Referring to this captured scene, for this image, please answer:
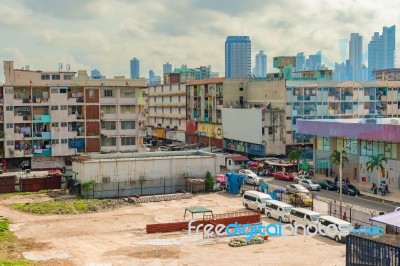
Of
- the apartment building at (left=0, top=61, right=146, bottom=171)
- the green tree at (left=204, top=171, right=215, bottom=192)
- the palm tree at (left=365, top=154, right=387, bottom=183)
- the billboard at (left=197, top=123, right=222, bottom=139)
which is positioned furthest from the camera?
the billboard at (left=197, top=123, right=222, bottom=139)

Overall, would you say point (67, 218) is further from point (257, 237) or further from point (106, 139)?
point (106, 139)

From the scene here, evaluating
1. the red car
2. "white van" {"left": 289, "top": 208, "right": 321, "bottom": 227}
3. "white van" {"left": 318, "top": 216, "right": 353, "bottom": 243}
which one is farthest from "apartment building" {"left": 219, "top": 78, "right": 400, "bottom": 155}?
"white van" {"left": 318, "top": 216, "right": 353, "bottom": 243}

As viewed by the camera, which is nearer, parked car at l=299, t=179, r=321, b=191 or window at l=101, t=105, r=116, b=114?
parked car at l=299, t=179, r=321, b=191

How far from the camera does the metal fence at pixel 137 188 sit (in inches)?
2323

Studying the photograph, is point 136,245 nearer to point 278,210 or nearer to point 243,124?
point 278,210

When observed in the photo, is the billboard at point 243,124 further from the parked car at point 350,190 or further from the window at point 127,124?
the parked car at point 350,190

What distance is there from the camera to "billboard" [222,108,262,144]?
289 feet

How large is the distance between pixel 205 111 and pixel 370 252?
81983 millimetres

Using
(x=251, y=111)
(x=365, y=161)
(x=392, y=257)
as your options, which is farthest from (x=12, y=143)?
(x=392, y=257)

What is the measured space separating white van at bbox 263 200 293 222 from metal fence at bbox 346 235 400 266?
1623 cm

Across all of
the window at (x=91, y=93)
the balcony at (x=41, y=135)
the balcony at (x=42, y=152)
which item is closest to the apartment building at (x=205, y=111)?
the window at (x=91, y=93)

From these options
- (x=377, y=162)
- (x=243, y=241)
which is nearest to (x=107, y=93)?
(x=377, y=162)

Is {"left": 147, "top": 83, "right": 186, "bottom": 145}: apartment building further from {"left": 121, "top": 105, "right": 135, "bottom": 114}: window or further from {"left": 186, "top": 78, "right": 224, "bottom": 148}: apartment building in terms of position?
{"left": 121, "top": 105, "right": 135, "bottom": 114}: window

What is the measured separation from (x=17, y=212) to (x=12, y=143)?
2540cm
